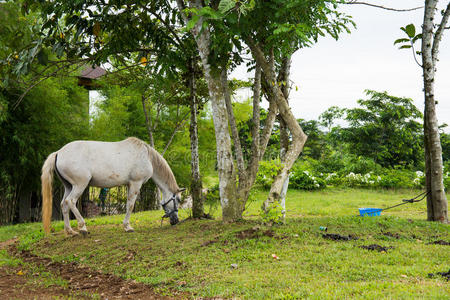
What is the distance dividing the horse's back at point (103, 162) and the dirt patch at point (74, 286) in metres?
1.64

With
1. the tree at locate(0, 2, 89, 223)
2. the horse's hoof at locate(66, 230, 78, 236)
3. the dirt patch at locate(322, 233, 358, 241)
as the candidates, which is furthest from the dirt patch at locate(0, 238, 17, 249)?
the dirt patch at locate(322, 233, 358, 241)

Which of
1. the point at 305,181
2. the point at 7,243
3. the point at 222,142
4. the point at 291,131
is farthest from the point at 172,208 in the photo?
the point at 305,181

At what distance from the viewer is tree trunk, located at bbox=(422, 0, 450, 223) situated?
609 centimetres

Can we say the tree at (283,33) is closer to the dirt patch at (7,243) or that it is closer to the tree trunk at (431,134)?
the tree trunk at (431,134)

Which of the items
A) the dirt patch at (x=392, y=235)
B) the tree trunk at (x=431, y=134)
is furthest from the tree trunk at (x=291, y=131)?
the tree trunk at (x=431, y=134)

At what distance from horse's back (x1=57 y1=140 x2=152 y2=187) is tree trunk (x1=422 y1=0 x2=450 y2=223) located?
16.2 ft

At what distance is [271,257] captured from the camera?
3.88 metres

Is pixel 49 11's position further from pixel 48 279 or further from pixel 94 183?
pixel 48 279

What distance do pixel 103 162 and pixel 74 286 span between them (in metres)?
2.57

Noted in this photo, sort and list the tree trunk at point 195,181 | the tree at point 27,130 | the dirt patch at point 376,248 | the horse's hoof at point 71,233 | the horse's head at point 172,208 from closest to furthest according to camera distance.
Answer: the dirt patch at point 376,248 → the horse's hoof at point 71,233 → the horse's head at point 172,208 → the tree trunk at point 195,181 → the tree at point 27,130

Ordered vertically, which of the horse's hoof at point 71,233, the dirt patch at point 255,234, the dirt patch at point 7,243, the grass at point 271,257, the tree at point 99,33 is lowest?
the dirt patch at point 7,243

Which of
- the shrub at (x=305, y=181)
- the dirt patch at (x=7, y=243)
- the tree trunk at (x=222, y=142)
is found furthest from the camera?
the shrub at (x=305, y=181)

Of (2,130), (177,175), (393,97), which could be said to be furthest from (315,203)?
(393,97)

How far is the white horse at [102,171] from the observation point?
580 cm
